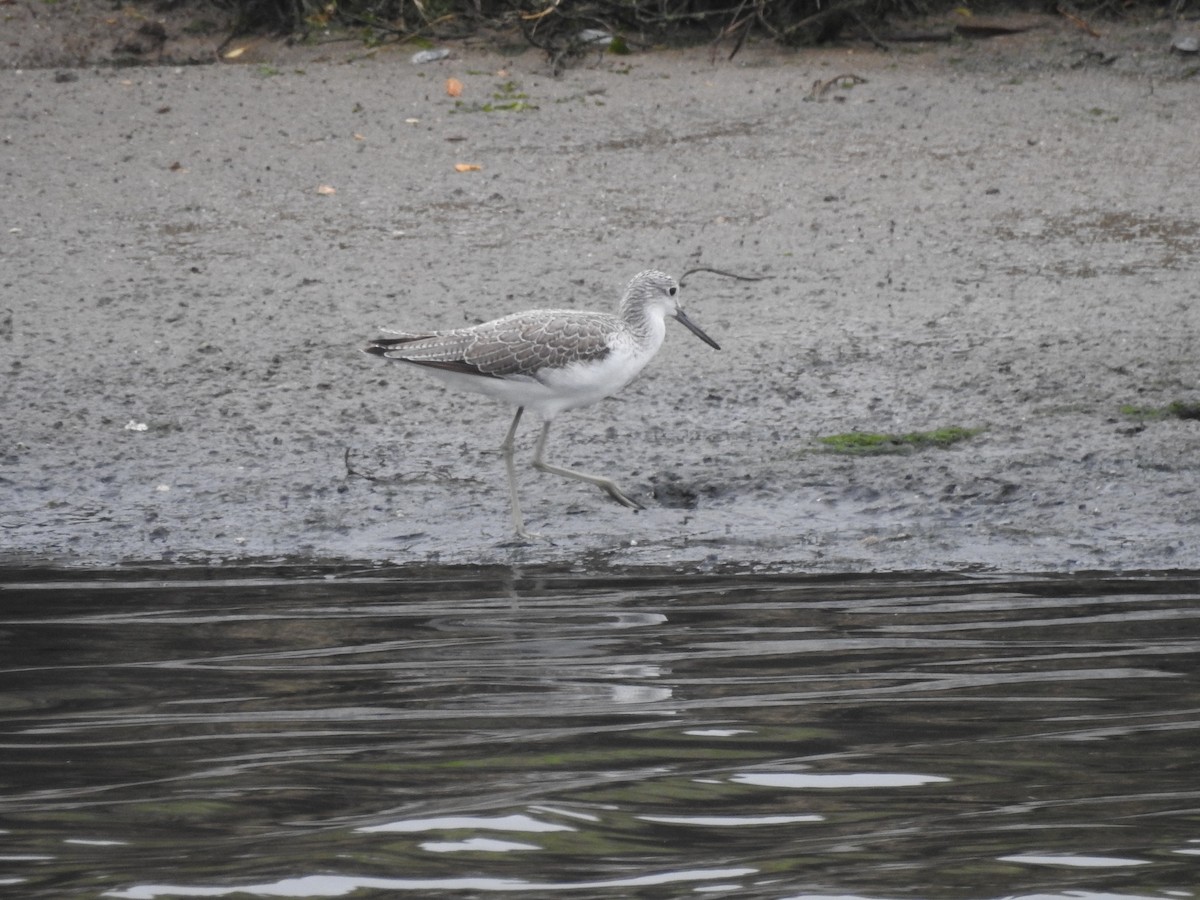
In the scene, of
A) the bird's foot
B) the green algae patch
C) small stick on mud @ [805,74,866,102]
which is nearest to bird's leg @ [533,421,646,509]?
the bird's foot

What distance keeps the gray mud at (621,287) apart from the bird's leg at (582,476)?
13 centimetres

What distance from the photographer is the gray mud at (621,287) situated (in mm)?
7566

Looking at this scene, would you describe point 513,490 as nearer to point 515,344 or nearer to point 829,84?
point 515,344

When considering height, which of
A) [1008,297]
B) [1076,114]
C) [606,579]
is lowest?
[606,579]

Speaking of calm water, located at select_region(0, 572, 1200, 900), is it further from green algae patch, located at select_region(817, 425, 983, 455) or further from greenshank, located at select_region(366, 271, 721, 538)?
green algae patch, located at select_region(817, 425, 983, 455)

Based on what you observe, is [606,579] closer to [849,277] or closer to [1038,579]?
[1038,579]

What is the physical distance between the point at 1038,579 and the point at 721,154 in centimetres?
536

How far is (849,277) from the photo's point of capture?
32.1 feet

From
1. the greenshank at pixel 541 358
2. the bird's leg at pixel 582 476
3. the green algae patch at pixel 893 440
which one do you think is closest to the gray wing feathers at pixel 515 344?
the greenshank at pixel 541 358

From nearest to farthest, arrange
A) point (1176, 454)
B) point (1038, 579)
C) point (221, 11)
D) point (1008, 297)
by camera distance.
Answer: point (1038, 579), point (1176, 454), point (1008, 297), point (221, 11)

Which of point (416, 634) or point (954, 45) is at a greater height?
point (954, 45)

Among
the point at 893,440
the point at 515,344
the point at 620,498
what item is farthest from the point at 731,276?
the point at 620,498

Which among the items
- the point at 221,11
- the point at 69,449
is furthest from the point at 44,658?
the point at 221,11

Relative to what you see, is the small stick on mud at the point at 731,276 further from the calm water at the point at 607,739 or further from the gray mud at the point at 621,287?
the calm water at the point at 607,739
